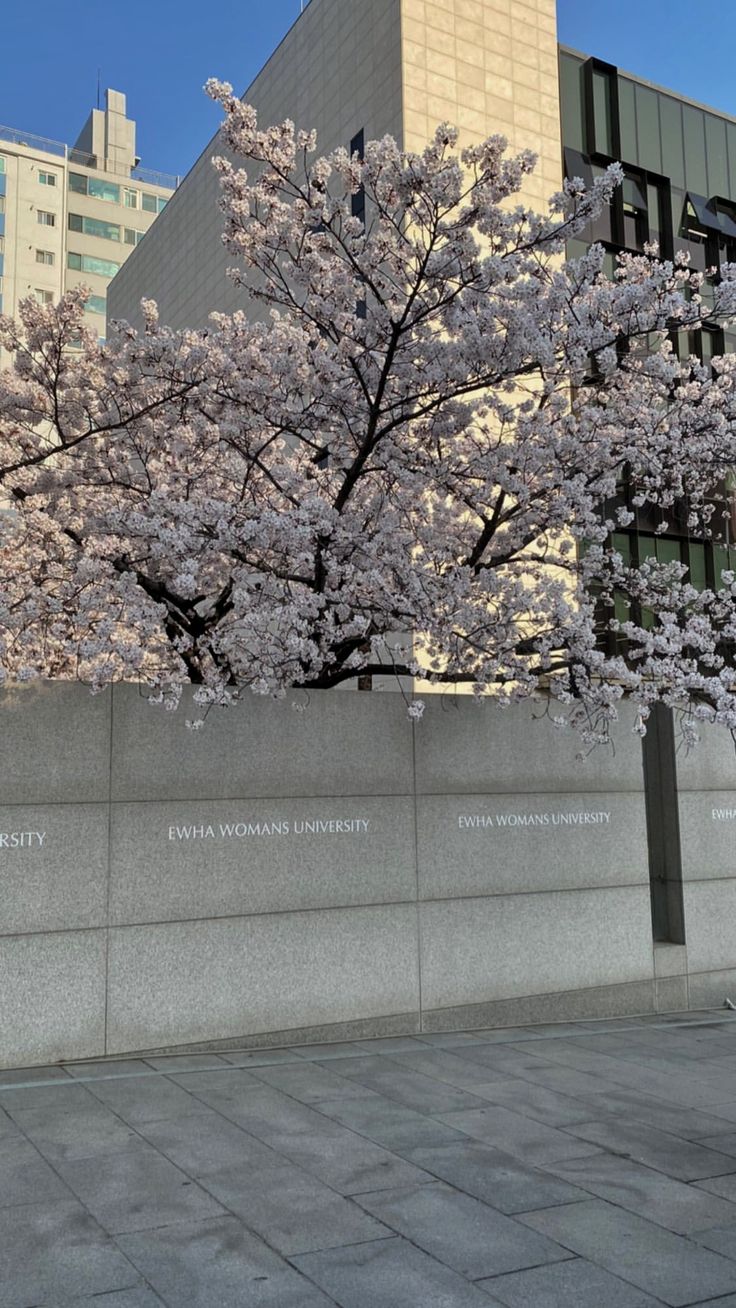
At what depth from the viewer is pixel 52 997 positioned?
8297mm

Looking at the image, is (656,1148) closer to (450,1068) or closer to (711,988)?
(450,1068)

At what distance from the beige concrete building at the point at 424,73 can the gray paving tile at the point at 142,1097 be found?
2289cm

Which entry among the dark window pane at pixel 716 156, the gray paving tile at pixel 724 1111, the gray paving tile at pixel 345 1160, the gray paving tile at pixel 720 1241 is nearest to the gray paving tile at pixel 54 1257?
the gray paving tile at pixel 345 1160

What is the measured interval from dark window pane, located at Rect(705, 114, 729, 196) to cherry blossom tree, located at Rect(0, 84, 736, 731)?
82.7 ft

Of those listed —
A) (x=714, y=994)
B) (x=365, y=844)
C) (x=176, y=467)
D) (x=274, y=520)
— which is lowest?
(x=714, y=994)

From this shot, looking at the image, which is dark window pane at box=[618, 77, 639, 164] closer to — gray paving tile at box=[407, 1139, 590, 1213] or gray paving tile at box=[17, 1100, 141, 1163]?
gray paving tile at box=[407, 1139, 590, 1213]

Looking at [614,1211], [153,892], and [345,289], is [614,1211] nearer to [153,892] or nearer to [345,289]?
[153,892]

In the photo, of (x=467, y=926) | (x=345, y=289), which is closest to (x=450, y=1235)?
(x=467, y=926)

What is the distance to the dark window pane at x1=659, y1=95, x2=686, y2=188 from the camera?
106ft

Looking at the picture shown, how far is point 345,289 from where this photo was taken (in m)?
9.16

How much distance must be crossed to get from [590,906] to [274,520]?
5.63m

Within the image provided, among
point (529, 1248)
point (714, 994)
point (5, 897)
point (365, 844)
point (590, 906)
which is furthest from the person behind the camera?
point (714, 994)

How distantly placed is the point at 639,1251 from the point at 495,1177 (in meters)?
1.12

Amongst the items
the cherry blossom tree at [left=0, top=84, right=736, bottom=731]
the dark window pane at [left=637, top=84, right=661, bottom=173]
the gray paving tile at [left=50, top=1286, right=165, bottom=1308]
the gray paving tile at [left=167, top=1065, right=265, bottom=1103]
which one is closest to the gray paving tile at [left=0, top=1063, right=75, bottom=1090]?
the gray paving tile at [left=167, top=1065, right=265, bottom=1103]
